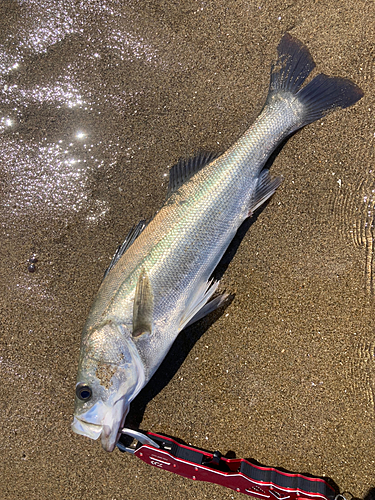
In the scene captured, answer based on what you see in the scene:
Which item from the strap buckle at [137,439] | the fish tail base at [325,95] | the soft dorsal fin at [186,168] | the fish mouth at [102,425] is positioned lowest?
the strap buckle at [137,439]

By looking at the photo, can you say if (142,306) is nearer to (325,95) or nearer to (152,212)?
(152,212)

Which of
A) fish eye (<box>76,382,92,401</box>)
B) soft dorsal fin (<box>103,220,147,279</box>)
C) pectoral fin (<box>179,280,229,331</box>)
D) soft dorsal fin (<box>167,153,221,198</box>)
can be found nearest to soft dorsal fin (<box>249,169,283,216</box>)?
soft dorsal fin (<box>167,153,221,198</box>)

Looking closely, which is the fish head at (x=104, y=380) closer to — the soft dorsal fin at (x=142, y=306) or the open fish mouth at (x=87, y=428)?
the open fish mouth at (x=87, y=428)

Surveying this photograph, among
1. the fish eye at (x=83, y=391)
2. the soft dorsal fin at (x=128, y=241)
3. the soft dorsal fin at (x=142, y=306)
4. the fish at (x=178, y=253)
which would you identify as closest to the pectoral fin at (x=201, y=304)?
the fish at (x=178, y=253)

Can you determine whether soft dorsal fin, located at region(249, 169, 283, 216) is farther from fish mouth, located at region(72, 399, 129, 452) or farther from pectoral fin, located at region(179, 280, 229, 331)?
fish mouth, located at region(72, 399, 129, 452)

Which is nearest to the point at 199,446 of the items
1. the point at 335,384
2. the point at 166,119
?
the point at 335,384

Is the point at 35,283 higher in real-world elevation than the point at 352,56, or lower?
lower

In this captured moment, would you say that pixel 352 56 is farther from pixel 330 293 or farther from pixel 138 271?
pixel 138 271
